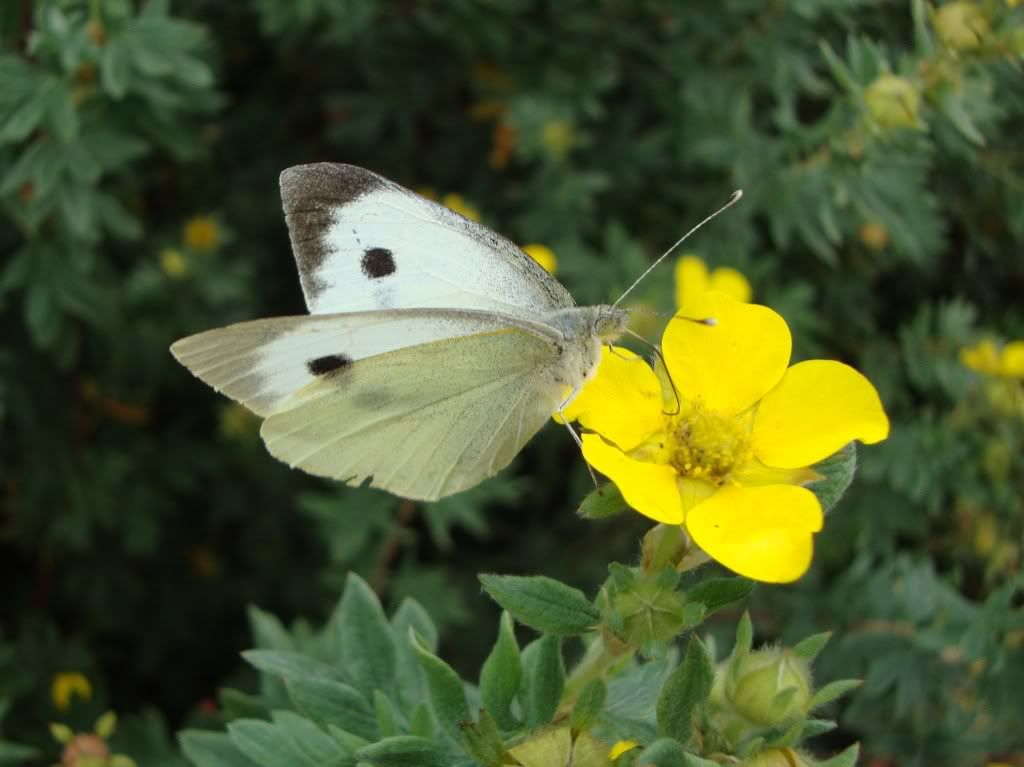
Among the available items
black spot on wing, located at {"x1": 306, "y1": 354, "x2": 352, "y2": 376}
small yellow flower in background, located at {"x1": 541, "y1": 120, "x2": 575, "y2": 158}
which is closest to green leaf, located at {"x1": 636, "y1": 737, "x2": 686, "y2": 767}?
black spot on wing, located at {"x1": 306, "y1": 354, "x2": 352, "y2": 376}

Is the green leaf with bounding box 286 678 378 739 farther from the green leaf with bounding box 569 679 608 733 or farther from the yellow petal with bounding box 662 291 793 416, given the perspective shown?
the yellow petal with bounding box 662 291 793 416

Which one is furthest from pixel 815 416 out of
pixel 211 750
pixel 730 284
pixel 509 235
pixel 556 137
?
pixel 509 235

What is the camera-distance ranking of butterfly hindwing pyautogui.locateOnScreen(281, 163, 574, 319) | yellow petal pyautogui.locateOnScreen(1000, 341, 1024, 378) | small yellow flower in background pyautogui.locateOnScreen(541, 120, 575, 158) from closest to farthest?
butterfly hindwing pyautogui.locateOnScreen(281, 163, 574, 319)
yellow petal pyautogui.locateOnScreen(1000, 341, 1024, 378)
small yellow flower in background pyautogui.locateOnScreen(541, 120, 575, 158)

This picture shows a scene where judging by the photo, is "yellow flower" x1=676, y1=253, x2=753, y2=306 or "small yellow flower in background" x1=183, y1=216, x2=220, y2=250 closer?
"yellow flower" x1=676, y1=253, x2=753, y2=306

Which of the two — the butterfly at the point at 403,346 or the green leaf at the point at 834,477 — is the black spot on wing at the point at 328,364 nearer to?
the butterfly at the point at 403,346

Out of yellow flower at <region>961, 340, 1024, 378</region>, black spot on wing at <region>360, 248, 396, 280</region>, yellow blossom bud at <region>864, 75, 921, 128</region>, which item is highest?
yellow blossom bud at <region>864, 75, 921, 128</region>

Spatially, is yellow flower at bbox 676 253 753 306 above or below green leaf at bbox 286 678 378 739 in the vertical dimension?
above

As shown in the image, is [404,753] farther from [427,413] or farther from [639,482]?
[427,413]
